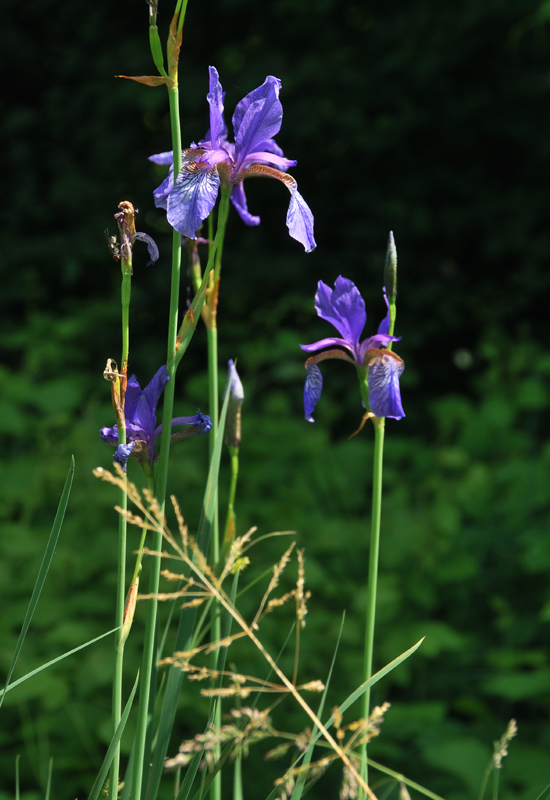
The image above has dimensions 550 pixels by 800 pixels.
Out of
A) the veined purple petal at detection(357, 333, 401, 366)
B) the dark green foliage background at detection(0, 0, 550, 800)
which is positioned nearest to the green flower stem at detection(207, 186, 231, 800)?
the veined purple petal at detection(357, 333, 401, 366)

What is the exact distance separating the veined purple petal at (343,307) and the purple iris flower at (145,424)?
0.47 feet

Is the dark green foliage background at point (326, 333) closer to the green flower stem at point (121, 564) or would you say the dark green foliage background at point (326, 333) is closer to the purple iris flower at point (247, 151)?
the green flower stem at point (121, 564)

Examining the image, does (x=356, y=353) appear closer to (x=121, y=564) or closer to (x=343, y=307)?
(x=343, y=307)

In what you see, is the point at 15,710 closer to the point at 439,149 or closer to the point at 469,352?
the point at 469,352

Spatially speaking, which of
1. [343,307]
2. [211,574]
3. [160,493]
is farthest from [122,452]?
[343,307]

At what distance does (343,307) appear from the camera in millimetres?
732

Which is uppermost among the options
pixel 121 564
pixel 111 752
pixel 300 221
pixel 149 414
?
pixel 300 221

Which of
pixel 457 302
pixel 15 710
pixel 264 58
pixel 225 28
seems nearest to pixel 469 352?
pixel 457 302

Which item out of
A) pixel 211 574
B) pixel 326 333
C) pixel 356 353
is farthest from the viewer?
pixel 326 333

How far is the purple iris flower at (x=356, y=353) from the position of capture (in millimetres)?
→ 624

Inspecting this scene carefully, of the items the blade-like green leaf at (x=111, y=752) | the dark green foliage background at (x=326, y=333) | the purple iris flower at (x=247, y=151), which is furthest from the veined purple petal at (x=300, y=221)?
the dark green foliage background at (x=326, y=333)

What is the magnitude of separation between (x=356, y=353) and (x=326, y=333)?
2.20 metres

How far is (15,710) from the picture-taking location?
177 cm

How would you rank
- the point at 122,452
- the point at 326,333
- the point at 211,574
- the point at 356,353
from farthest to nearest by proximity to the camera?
the point at 326,333 → the point at 356,353 → the point at 122,452 → the point at 211,574
